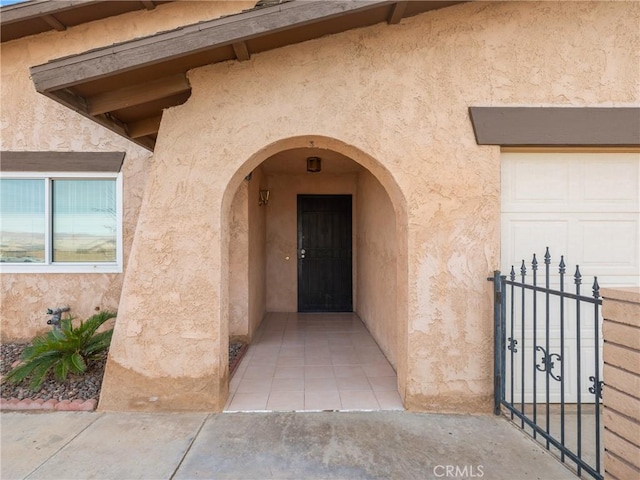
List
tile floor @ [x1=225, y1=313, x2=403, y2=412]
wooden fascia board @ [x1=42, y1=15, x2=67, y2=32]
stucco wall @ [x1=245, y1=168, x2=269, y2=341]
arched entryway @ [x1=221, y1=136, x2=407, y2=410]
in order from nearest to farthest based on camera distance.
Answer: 1. tile floor @ [x1=225, y1=313, x2=403, y2=412]
2. arched entryway @ [x1=221, y1=136, x2=407, y2=410]
3. wooden fascia board @ [x1=42, y1=15, x2=67, y2=32]
4. stucco wall @ [x1=245, y1=168, x2=269, y2=341]

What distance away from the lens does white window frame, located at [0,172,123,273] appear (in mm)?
5430

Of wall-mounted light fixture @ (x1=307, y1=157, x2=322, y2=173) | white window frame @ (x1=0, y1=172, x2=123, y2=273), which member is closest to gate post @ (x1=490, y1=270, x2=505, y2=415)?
wall-mounted light fixture @ (x1=307, y1=157, x2=322, y2=173)

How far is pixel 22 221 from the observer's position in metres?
5.51

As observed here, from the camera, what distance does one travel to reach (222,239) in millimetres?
3672

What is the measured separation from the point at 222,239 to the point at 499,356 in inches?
128

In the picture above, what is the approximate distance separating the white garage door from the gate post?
427mm

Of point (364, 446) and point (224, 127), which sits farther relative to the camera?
point (224, 127)

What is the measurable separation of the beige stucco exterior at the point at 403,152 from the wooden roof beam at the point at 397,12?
4.1 inches

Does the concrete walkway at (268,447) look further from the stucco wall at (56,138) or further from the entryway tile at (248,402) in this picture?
the stucco wall at (56,138)

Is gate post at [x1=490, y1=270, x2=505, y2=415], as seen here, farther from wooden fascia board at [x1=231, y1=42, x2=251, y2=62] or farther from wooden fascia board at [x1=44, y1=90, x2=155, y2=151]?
wooden fascia board at [x1=44, y1=90, x2=155, y2=151]

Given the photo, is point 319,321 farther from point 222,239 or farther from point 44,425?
point 44,425

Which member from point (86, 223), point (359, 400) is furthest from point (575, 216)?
point (86, 223)

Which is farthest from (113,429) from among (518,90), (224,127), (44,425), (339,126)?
(518,90)

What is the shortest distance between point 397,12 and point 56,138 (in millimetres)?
5618
